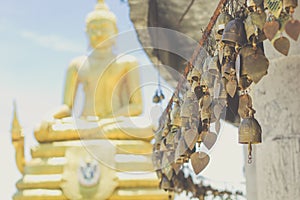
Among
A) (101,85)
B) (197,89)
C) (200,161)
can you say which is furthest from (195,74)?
(101,85)

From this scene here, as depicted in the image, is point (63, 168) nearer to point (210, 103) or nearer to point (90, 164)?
point (90, 164)

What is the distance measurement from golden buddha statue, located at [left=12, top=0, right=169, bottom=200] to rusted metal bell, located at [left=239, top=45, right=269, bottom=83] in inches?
248

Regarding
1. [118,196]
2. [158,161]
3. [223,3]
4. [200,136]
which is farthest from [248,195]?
[118,196]

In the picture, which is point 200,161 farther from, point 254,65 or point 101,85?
point 101,85

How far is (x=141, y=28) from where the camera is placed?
157 inches

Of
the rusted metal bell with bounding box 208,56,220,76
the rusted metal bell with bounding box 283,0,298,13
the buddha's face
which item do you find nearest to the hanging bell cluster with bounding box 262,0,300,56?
the rusted metal bell with bounding box 283,0,298,13

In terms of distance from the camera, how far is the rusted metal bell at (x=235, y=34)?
5.16ft

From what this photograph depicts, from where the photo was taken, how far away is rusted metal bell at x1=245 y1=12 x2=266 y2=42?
5.02 feet

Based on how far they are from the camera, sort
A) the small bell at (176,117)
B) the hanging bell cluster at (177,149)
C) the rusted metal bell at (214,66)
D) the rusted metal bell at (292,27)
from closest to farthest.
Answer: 1. the rusted metal bell at (292,27)
2. the rusted metal bell at (214,66)
3. the hanging bell cluster at (177,149)
4. the small bell at (176,117)

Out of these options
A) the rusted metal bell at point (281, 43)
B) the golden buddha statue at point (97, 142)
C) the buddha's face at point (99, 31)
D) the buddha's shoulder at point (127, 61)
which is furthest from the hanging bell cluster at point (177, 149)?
the buddha's face at point (99, 31)

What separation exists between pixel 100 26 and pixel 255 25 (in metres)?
8.09

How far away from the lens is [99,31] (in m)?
9.50

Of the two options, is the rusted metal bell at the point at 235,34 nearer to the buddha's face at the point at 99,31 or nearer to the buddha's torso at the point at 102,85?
the buddha's torso at the point at 102,85

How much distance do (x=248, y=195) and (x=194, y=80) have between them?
0.87 metres
